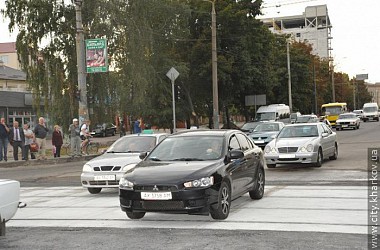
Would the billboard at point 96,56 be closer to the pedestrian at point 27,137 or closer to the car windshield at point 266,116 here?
the pedestrian at point 27,137

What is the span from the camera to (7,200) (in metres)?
6.78

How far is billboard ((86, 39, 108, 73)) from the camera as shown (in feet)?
73.4

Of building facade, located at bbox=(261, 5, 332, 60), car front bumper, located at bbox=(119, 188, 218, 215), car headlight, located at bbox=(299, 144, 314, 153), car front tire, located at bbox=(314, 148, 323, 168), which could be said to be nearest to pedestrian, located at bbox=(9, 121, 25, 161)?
car headlight, located at bbox=(299, 144, 314, 153)

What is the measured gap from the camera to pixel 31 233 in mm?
7746

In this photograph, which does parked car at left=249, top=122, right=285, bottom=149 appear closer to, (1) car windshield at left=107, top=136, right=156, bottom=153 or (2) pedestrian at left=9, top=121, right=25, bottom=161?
(2) pedestrian at left=9, top=121, right=25, bottom=161

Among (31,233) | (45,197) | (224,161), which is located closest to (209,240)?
(224,161)

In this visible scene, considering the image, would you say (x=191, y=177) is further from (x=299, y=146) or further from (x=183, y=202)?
(x=299, y=146)

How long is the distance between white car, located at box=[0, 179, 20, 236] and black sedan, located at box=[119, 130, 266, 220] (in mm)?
1695

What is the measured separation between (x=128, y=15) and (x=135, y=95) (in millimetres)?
4685

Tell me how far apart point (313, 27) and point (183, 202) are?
136 metres

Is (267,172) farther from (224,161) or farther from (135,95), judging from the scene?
(135,95)

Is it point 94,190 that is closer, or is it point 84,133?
point 94,190

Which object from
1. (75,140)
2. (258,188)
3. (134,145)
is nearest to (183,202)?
(258,188)

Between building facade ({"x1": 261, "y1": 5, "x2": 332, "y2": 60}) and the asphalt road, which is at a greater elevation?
building facade ({"x1": 261, "y1": 5, "x2": 332, "y2": 60})
